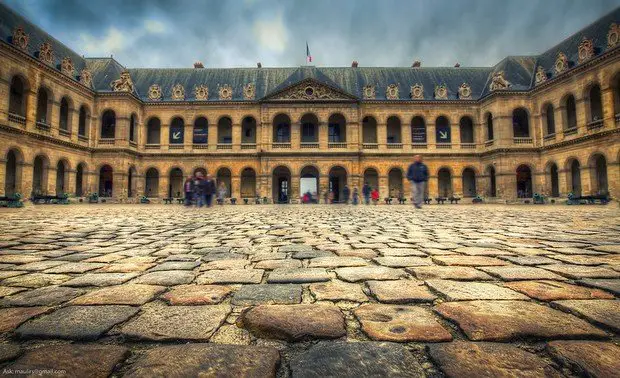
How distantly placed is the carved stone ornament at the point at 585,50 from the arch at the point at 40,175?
36.6 metres

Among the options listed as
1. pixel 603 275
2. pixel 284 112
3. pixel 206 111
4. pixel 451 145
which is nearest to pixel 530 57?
pixel 451 145

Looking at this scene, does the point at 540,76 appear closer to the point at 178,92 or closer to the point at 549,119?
the point at 549,119

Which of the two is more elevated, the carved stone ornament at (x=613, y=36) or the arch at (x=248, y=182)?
the carved stone ornament at (x=613, y=36)

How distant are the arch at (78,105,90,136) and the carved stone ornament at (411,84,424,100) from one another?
1078 inches

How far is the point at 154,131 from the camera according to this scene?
30.0 m

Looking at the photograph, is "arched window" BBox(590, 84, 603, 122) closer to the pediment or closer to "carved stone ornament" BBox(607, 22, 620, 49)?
"carved stone ornament" BBox(607, 22, 620, 49)

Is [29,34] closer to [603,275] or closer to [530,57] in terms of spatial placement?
[603,275]

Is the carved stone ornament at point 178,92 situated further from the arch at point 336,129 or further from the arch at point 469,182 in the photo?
the arch at point 469,182

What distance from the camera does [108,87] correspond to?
27.7 meters

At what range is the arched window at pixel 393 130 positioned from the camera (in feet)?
97.9

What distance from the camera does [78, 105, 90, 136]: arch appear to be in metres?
26.0

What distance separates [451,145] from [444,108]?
135 inches

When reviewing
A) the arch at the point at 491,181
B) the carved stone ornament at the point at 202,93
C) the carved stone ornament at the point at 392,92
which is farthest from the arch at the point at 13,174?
the arch at the point at 491,181

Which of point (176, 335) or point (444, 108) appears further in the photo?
point (444, 108)
